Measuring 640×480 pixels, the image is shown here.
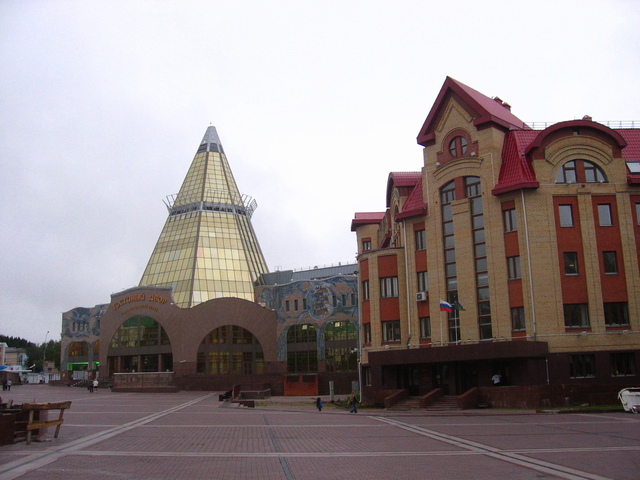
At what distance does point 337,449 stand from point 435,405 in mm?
19671

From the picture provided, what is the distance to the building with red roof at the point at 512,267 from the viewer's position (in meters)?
37.3

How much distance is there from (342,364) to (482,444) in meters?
52.7

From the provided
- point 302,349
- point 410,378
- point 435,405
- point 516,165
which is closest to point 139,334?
point 302,349

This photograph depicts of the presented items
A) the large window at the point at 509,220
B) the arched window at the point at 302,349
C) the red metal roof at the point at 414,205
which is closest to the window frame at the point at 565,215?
the large window at the point at 509,220

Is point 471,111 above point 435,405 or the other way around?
above

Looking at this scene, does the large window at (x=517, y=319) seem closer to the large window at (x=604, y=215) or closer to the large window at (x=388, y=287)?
the large window at (x=604, y=215)

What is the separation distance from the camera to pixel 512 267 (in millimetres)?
39719

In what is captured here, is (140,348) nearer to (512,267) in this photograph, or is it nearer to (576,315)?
(512,267)

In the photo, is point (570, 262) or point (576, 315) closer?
point (576, 315)

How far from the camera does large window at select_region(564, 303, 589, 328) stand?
38000mm

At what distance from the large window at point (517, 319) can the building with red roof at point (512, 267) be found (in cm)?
10

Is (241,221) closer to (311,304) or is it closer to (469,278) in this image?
(311,304)

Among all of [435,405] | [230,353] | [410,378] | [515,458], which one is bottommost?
[435,405]

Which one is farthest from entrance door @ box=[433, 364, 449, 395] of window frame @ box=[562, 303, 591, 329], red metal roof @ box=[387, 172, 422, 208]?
red metal roof @ box=[387, 172, 422, 208]
